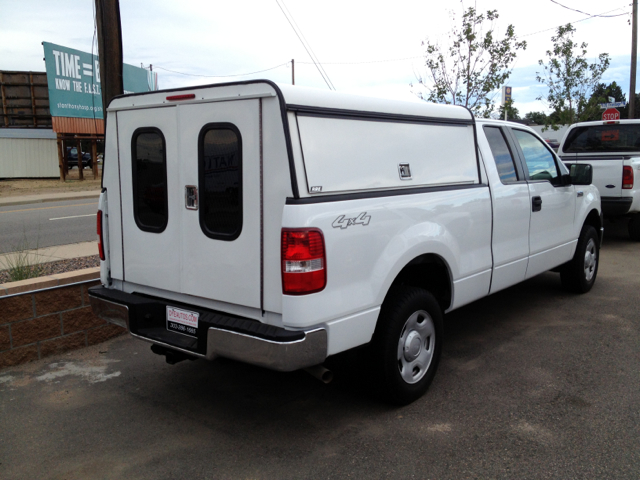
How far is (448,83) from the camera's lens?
14227mm

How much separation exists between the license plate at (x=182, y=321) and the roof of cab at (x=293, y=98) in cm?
134

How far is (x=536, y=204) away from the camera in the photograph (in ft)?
17.5

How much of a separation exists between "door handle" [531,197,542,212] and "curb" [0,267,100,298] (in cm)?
404

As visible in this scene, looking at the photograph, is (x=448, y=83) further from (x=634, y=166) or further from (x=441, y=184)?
(x=441, y=184)

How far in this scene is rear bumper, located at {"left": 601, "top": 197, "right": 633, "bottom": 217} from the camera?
919 cm

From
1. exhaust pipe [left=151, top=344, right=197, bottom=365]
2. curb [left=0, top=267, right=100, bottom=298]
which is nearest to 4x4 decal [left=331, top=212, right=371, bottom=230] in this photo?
exhaust pipe [left=151, top=344, right=197, bottom=365]

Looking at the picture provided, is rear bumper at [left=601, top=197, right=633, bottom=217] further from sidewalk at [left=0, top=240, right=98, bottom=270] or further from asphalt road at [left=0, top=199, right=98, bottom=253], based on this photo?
asphalt road at [left=0, top=199, right=98, bottom=253]

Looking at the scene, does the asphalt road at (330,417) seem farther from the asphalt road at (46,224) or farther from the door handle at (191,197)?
the asphalt road at (46,224)

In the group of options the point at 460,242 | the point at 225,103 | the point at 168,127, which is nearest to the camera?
the point at 225,103

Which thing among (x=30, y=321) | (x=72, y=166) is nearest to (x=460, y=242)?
(x=30, y=321)

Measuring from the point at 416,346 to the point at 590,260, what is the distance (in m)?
3.82

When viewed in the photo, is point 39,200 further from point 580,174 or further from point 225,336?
point 225,336

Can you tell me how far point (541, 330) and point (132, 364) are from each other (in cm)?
379

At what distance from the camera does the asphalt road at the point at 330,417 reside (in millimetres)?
3197
